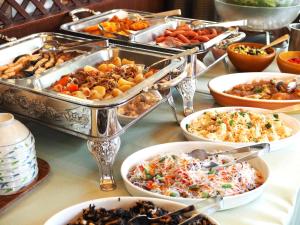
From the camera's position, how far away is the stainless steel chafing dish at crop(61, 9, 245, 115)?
4.23ft

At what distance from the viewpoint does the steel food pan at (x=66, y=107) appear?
91 cm

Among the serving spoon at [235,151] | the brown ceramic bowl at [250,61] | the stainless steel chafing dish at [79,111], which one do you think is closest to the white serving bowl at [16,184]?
the stainless steel chafing dish at [79,111]

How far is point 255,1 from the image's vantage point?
1727 millimetres

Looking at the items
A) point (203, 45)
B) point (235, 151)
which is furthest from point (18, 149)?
point (203, 45)

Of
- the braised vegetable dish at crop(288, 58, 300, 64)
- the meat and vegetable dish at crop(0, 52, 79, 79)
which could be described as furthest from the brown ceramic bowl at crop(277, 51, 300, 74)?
the meat and vegetable dish at crop(0, 52, 79, 79)

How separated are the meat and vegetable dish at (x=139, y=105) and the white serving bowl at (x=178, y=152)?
0.10 meters

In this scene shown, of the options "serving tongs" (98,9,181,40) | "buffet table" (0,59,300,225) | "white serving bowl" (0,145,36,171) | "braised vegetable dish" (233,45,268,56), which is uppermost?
"serving tongs" (98,9,181,40)

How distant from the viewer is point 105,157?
93 cm

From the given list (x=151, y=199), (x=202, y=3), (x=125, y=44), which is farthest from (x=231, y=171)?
(x=202, y=3)

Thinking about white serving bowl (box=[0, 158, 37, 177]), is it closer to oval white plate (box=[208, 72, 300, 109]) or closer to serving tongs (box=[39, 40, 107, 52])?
serving tongs (box=[39, 40, 107, 52])

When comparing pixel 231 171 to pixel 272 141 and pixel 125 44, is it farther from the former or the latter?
pixel 125 44

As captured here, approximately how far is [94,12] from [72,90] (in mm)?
763

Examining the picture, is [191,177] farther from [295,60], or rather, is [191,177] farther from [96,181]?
[295,60]

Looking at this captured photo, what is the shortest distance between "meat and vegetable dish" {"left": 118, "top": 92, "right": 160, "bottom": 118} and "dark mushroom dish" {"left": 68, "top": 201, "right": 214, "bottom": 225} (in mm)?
241
